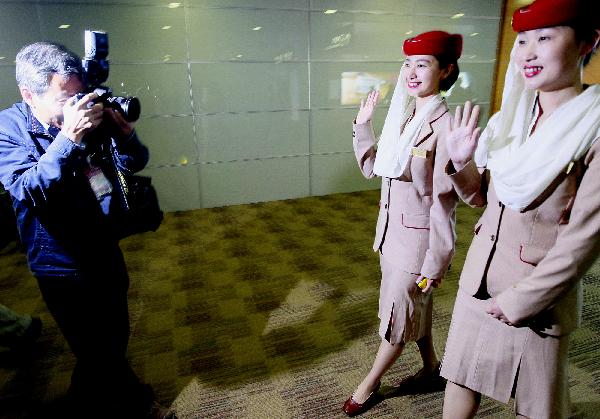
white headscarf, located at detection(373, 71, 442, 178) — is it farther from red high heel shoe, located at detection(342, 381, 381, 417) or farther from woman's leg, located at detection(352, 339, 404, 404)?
red high heel shoe, located at detection(342, 381, 381, 417)

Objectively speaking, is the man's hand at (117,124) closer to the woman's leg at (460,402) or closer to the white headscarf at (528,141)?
the white headscarf at (528,141)

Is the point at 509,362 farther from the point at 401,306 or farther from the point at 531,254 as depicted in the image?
the point at 401,306

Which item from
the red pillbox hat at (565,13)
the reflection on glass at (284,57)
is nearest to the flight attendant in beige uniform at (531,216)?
the red pillbox hat at (565,13)

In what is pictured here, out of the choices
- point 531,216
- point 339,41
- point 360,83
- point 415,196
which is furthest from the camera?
point 360,83

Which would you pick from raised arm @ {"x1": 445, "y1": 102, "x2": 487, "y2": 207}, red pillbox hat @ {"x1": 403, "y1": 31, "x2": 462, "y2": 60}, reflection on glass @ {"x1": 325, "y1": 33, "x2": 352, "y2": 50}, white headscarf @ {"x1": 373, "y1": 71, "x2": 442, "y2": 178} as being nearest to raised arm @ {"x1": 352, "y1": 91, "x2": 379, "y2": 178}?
white headscarf @ {"x1": 373, "y1": 71, "x2": 442, "y2": 178}

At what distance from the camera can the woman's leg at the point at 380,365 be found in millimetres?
1580

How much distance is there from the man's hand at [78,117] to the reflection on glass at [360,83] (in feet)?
12.7

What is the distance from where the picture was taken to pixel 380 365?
161 cm

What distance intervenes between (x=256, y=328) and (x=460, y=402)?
1355 mm

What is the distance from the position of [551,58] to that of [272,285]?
225 centimetres

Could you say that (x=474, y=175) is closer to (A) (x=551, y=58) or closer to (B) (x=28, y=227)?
(A) (x=551, y=58)

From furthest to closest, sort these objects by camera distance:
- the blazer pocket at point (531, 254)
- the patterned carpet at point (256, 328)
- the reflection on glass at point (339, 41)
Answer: the reflection on glass at point (339, 41)
the patterned carpet at point (256, 328)
the blazer pocket at point (531, 254)

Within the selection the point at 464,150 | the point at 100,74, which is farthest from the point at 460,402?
the point at 100,74

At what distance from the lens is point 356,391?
1.70m
